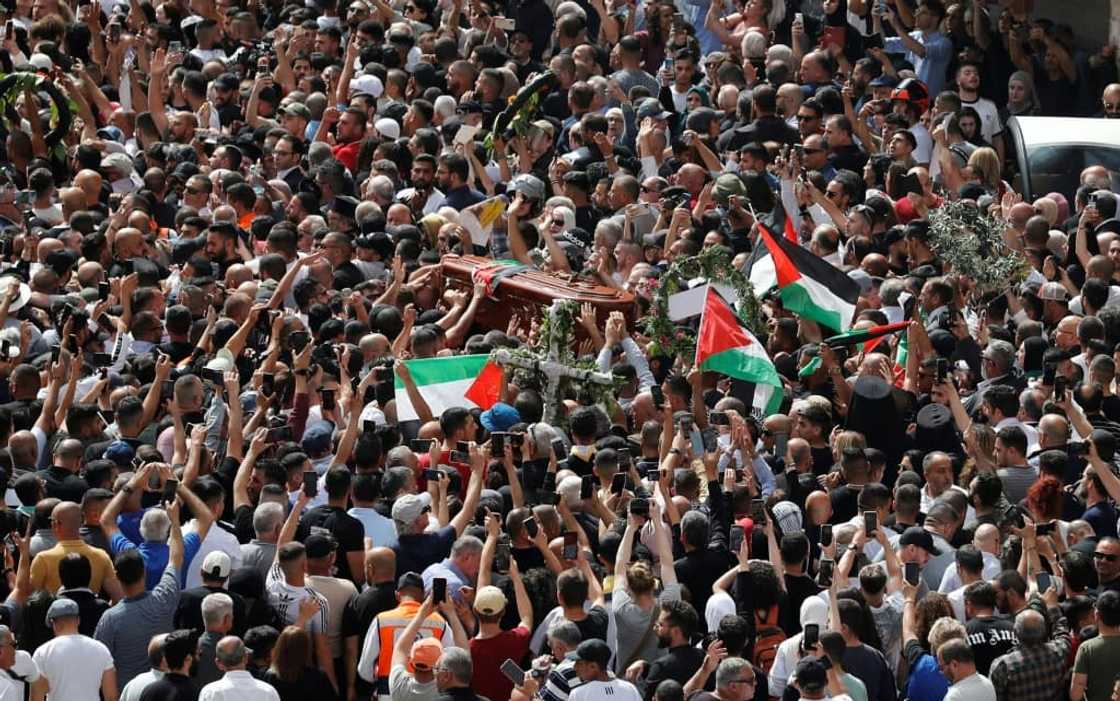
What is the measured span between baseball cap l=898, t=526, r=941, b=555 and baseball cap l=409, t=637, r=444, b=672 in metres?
2.95

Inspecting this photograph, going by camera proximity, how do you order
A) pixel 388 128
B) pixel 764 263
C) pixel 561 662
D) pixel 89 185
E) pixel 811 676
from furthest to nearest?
pixel 388 128 < pixel 89 185 < pixel 764 263 < pixel 561 662 < pixel 811 676

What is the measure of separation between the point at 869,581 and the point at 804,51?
10564 millimetres

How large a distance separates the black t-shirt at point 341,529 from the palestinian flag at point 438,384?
2.11m

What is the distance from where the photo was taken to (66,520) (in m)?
13.8

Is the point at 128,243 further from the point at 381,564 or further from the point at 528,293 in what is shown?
the point at 381,564

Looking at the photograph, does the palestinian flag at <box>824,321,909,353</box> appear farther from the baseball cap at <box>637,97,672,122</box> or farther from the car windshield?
the baseball cap at <box>637,97,672,122</box>

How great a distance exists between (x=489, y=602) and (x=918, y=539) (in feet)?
8.37

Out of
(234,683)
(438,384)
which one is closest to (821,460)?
(438,384)

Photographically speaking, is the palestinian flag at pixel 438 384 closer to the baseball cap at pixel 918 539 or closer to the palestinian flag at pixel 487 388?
the palestinian flag at pixel 487 388

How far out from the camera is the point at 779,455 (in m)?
16.1

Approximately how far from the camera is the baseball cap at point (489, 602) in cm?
1302

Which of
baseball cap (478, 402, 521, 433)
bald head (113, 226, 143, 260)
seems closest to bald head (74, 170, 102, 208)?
bald head (113, 226, 143, 260)

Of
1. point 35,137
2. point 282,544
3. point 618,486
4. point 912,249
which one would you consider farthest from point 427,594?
point 35,137

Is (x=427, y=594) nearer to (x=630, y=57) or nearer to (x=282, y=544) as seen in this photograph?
(x=282, y=544)
